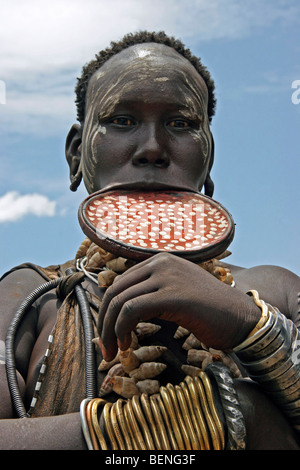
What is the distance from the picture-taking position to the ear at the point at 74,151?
3335 mm

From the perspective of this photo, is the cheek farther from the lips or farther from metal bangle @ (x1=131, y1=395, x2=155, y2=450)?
metal bangle @ (x1=131, y1=395, x2=155, y2=450)

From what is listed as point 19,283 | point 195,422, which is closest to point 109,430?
point 195,422

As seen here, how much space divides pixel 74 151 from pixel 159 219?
0.93 meters

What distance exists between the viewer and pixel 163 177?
2.81 metres

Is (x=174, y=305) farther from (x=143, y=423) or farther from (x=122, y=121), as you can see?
(x=122, y=121)

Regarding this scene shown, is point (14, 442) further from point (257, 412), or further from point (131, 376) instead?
point (257, 412)

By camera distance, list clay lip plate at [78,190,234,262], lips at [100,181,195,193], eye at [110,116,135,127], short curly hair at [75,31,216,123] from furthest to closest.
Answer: short curly hair at [75,31,216,123]
eye at [110,116,135,127]
lips at [100,181,195,193]
clay lip plate at [78,190,234,262]

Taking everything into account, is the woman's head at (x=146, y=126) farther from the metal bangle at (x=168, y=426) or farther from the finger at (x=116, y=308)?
the metal bangle at (x=168, y=426)

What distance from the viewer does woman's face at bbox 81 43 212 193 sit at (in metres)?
2.82

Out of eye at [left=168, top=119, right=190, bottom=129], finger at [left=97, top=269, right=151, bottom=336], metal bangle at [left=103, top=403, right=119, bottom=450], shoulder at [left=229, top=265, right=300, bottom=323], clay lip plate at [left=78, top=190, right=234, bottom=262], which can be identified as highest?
eye at [left=168, top=119, right=190, bottom=129]

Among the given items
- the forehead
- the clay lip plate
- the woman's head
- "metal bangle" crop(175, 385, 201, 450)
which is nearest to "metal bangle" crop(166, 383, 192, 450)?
"metal bangle" crop(175, 385, 201, 450)

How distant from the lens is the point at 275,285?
120 inches

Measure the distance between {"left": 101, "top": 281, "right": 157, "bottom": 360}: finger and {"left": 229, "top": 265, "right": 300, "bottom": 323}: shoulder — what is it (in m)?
0.93

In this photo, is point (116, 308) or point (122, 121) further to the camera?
point (122, 121)
